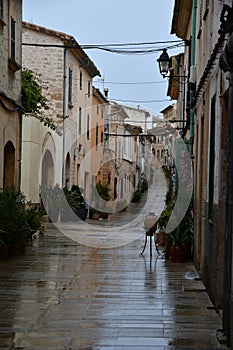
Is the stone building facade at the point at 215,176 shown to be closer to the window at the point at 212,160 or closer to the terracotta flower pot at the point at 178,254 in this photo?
the window at the point at 212,160

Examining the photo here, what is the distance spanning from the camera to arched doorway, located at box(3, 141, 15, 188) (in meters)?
17.5

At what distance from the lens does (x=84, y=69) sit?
112ft

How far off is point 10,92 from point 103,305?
913 cm

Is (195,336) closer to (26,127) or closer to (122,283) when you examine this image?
(122,283)

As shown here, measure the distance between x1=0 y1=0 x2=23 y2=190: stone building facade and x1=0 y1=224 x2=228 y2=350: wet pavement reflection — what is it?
152 inches

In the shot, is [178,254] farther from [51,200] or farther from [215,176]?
[51,200]

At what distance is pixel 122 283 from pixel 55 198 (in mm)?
15193

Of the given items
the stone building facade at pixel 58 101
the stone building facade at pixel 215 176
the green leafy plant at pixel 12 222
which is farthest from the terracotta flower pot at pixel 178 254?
the stone building facade at pixel 58 101

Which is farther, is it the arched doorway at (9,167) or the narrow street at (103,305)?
the arched doorway at (9,167)

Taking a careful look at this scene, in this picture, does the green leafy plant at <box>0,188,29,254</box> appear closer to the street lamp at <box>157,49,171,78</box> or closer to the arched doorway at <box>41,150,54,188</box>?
the street lamp at <box>157,49,171,78</box>

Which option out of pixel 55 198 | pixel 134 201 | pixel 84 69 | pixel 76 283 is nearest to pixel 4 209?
pixel 76 283

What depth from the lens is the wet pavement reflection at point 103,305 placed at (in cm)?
671

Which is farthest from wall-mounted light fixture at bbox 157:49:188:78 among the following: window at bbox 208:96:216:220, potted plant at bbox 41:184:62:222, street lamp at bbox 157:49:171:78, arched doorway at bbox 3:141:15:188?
potted plant at bbox 41:184:62:222

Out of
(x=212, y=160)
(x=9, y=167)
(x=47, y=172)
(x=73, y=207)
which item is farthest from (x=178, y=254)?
(x=47, y=172)
